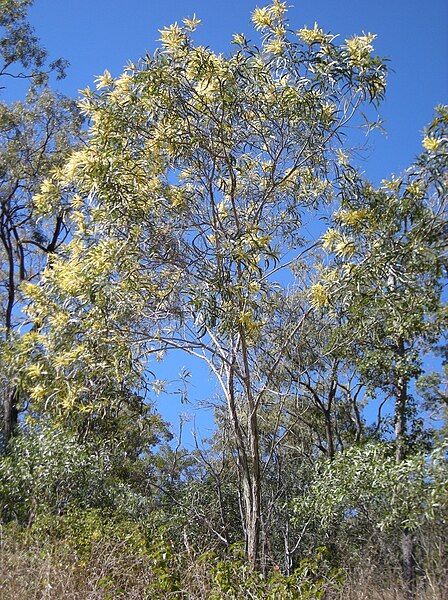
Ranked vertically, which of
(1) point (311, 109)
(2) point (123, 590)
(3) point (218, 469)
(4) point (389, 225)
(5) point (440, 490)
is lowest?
(2) point (123, 590)

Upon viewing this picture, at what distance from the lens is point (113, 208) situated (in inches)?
231

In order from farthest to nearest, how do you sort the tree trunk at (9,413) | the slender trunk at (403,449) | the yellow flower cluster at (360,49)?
the tree trunk at (9,413), the slender trunk at (403,449), the yellow flower cluster at (360,49)

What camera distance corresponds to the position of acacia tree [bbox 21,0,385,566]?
19.0 feet

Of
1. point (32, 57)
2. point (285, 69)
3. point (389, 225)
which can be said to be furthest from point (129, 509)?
point (32, 57)

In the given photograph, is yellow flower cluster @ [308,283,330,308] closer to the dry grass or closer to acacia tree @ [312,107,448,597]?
acacia tree @ [312,107,448,597]

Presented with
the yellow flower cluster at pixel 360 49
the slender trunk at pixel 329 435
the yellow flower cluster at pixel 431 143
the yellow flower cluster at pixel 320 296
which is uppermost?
the yellow flower cluster at pixel 360 49

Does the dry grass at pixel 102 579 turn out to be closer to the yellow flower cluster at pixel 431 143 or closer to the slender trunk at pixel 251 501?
the slender trunk at pixel 251 501

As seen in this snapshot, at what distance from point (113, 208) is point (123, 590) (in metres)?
2.81

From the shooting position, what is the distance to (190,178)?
672 cm

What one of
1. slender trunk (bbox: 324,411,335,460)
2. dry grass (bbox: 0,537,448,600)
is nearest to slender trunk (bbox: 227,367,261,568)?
dry grass (bbox: 0,537,448,600)

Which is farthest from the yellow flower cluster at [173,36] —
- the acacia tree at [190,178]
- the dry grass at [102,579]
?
the dry grass at [102,579]

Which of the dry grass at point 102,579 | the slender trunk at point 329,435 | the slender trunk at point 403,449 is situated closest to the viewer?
the dry grass at point 102,579

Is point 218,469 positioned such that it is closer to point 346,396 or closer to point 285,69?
point 346,396

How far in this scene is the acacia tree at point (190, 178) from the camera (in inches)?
228
